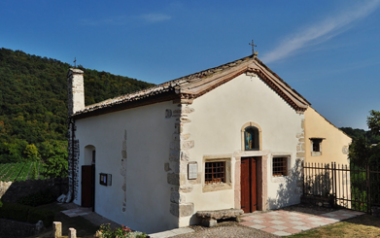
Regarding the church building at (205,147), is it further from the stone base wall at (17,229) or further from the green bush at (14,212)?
the green bush at (14,212)

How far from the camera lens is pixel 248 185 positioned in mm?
8656

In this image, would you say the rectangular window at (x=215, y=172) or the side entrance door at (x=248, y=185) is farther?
the side entrance door at (x=248, y=185)

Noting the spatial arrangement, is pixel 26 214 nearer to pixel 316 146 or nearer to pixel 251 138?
pixel 251 138

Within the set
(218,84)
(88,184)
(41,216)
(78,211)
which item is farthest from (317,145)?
(41,216)

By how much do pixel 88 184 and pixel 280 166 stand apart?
8153mm

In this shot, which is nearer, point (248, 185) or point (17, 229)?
point (248, 185)

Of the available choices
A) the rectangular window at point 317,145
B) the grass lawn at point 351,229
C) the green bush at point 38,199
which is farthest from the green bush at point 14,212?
the rectangular window at point 317,145

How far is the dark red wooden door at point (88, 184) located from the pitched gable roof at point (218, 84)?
3.25 m

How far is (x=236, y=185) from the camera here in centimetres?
805

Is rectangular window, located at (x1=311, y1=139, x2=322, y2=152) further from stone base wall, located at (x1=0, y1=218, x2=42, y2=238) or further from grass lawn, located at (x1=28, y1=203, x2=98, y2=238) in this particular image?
stone base wall, located at (x1=0, y1=218, x2=42, y2=238)

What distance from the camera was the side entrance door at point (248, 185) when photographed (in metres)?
8.50

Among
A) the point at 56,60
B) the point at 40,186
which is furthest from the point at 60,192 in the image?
the point at 56,60

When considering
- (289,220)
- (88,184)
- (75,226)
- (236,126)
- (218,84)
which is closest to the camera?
(289,220)

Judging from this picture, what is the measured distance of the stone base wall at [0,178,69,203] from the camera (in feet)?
46.0
